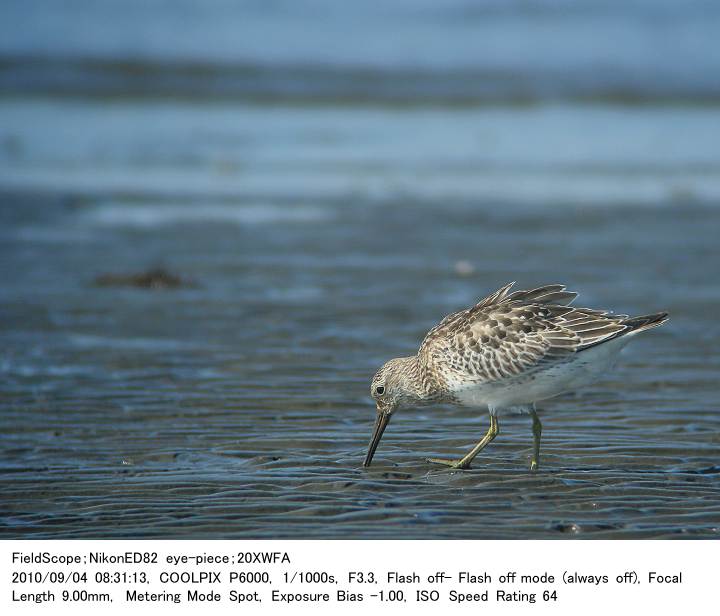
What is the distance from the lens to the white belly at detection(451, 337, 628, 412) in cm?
793

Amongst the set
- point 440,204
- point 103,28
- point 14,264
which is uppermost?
point 103,28

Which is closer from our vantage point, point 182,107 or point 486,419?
point 486,419

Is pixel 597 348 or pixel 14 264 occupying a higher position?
pixel 14 264

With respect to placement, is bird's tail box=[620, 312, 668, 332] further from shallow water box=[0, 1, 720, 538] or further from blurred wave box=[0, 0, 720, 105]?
blurred wave box=[0, 0, 720, 105]

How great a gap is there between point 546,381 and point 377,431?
1146 millimetres

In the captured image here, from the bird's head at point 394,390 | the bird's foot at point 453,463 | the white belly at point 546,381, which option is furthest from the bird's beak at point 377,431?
the white belly at point 546,381

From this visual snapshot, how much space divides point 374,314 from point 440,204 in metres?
7.19

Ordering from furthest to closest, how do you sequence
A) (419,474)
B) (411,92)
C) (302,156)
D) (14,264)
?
(411,92)
(302,156)
(14,264)
(419,474)

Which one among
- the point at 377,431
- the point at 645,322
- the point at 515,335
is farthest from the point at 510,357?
the point at 377,431

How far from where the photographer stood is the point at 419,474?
7.77 meters

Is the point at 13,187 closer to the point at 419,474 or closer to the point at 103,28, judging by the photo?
the point at 419,474

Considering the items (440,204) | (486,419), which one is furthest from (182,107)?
(486,419)

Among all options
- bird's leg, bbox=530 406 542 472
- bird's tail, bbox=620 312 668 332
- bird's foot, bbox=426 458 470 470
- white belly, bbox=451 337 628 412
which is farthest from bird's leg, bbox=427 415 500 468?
bird's tail, bbox=620 312 668 332

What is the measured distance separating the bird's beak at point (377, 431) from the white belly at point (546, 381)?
0.54 metres
